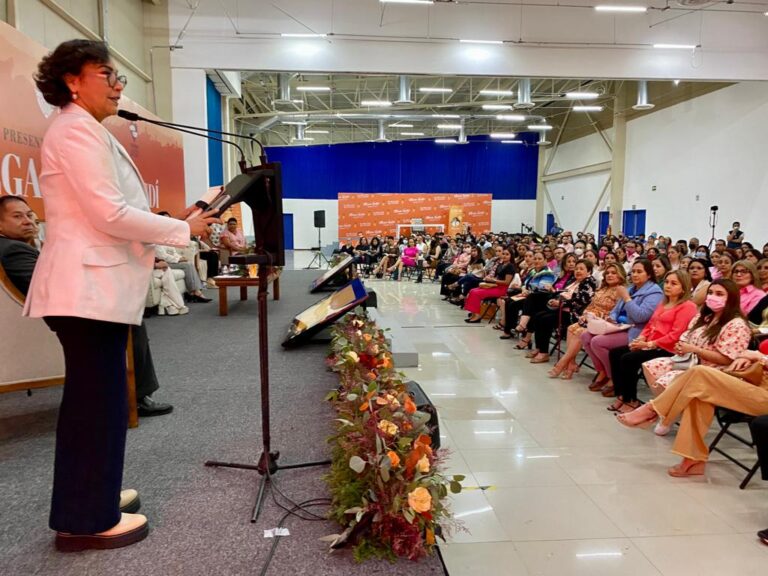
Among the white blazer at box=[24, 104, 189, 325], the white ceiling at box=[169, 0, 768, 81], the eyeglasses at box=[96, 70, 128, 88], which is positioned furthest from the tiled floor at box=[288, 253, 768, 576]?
the white ceiling at box=[169, 0, 768, 81]

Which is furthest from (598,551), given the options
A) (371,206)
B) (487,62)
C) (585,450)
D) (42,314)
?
(371,206)

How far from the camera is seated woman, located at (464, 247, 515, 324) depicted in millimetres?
6965

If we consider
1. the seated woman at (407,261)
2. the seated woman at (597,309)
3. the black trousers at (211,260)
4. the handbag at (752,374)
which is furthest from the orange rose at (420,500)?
the seated woman at (407,261)

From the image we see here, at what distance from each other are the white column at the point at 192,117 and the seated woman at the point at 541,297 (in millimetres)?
6931

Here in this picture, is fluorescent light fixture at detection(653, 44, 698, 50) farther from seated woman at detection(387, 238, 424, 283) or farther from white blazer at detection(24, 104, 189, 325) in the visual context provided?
white blazer at detection(24, 104, 189, 325)

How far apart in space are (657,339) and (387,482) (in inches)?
108

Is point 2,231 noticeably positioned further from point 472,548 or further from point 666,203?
point 666,203

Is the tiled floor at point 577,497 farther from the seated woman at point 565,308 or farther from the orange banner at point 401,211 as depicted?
the orange banner at point 401,211

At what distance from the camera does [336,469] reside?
1920 mm

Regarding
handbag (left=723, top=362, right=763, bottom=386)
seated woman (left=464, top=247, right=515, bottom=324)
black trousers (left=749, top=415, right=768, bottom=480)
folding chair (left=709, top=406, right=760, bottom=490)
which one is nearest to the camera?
black trousers (left=749, top=415, right=768, bottom=480)

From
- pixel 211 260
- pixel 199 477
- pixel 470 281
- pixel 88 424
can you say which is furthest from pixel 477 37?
pixel 88 424

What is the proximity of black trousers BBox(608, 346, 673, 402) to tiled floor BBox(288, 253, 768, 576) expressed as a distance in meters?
0.21

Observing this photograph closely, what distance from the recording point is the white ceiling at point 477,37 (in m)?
9.55

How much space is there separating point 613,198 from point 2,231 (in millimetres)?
17818
